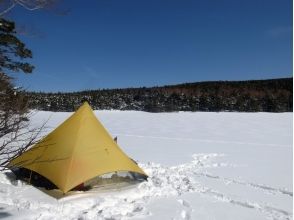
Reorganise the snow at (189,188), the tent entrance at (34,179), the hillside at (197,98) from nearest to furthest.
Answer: the snow at (189,188) → the tent entrance at (34,179) → the hillside at (197,98)

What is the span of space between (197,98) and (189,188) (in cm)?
1850

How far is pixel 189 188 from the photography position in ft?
22.1

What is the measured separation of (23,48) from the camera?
58.2 ft

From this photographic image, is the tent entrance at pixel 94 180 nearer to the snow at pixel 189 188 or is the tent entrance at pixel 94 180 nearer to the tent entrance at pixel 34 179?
the tent entrance at pixel 34 179

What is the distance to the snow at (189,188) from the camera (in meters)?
5.36

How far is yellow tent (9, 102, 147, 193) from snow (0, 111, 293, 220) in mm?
304

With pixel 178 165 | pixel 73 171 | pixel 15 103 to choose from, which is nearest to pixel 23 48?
pixel 178 165

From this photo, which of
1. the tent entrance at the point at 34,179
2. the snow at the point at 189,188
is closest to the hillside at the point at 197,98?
the snow at the point at 189,188

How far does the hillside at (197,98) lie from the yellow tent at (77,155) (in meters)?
15.9

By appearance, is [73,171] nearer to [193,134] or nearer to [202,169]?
[202,169]

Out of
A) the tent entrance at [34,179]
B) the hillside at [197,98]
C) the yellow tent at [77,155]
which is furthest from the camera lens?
the hillside at [197,98]

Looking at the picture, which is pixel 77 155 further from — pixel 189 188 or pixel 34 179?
pixel 189 188

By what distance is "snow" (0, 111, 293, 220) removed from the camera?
5.36 metres

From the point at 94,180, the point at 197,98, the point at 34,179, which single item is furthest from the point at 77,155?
the point at 197,98
